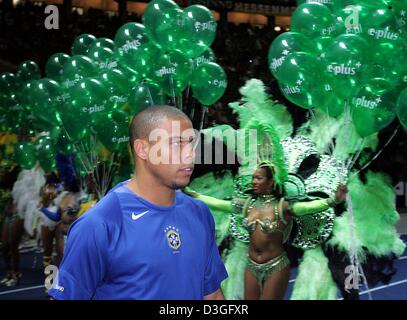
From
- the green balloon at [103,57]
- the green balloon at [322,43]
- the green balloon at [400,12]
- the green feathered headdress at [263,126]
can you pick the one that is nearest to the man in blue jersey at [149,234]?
the green balloon at [322,43]

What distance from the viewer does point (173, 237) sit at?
173cm

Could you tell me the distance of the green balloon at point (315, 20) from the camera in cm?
409

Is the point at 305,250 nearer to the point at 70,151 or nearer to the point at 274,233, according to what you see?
the point at 274,233

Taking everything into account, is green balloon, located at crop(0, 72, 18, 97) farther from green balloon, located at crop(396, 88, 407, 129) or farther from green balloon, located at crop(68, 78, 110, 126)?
green balloon, located at crop(396, 88, 407, 129)

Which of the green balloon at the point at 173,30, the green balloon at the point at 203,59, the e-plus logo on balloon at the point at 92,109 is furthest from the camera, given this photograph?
the green balloon at the point at 203,59

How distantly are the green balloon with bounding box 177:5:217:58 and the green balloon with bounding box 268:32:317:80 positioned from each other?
27.5 inches

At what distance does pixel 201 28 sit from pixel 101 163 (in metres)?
1.67

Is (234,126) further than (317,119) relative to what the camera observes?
Yes

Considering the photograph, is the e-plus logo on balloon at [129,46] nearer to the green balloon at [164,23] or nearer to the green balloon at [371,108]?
the green balloon at [164,23]

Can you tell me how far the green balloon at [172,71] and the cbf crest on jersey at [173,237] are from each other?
2.99 meters

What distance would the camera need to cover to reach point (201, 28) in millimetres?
4570

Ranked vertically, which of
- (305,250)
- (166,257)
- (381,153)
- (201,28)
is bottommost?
(305,250)

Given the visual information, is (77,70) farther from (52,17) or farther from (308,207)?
(308,207)
